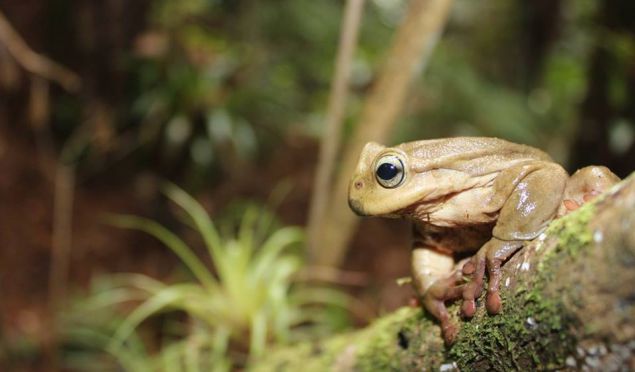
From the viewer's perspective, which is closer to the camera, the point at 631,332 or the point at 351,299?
the point at 631,332

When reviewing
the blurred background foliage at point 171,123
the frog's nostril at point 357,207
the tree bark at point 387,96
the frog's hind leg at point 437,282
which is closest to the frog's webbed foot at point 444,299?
the frog's hind leg at point 437,282

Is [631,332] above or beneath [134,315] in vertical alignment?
beneath

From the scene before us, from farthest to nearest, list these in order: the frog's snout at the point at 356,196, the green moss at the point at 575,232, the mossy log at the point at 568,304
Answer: the frog's snout at the point at 356,196 → the green moss at the point at 575,232 → the mossy log at the point at 568,304

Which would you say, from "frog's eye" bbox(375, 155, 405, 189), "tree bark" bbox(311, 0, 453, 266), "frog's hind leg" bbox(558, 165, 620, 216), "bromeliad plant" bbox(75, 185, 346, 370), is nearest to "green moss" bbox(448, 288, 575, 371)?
"frog's hind leg" bbox(558, 165, 620, 216)

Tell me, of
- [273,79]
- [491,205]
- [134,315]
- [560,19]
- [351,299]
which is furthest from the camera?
[560,19]

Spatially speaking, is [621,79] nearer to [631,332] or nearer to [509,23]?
[509,23]

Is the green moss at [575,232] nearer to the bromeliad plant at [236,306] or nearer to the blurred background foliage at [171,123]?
the bromeliad plant at [236,306]

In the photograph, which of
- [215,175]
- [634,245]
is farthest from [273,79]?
[634,245]

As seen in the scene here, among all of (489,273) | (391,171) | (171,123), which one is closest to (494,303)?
(489,273)
